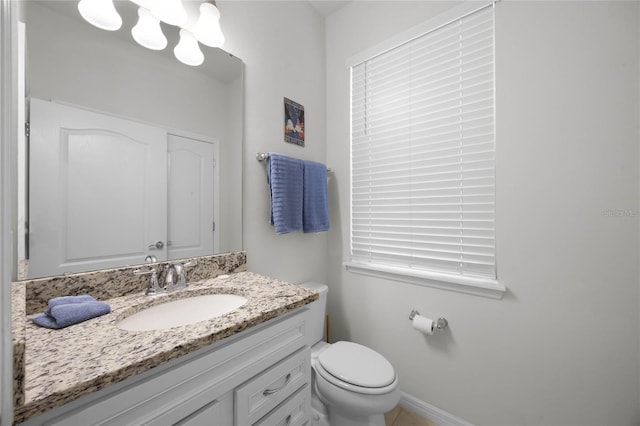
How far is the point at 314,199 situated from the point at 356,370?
3.13 ft

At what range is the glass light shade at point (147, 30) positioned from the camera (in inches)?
39.9

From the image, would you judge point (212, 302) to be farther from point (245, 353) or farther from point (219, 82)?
point (219, 82)

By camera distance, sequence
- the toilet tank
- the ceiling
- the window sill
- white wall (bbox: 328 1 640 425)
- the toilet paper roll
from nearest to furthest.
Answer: white wall (bbox: 328 1 640 425)
the window sill
the toilet paper roll
the toilet tank
the ceiling

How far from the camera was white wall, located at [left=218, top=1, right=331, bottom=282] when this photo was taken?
4.65 feet

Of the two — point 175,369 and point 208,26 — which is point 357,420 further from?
point 208,26

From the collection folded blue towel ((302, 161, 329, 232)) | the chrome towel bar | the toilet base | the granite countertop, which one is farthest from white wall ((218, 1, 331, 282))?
the toilet base

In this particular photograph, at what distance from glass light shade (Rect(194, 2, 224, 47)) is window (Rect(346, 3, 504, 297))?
94 centimetres

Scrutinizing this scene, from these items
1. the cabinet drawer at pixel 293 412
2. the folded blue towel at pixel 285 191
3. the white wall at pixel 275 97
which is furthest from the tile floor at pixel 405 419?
the folded blue towel at pixel 285 191

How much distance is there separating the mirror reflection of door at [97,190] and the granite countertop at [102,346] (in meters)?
0.22

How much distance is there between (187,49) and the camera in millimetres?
1150

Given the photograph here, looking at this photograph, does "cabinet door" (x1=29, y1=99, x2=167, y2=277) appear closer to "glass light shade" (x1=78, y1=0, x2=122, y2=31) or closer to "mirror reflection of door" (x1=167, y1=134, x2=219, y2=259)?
"mirror reflection of door" (x1=167, y1=134, x2=219, y2=259)

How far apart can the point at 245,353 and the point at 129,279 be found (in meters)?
0.58

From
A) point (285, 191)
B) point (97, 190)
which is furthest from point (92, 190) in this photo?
point (285, 191)

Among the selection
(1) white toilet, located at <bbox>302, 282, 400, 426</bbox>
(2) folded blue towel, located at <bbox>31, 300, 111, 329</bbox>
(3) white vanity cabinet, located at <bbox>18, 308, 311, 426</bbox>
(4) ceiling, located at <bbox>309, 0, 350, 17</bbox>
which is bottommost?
(1) white toilet, located at <bbox>302, 282, 400, 426</bbox>
